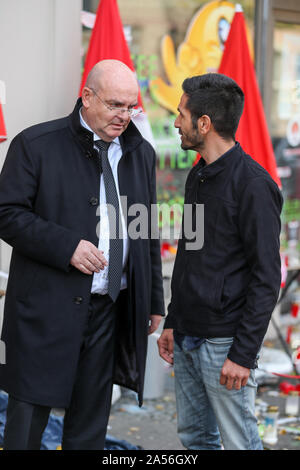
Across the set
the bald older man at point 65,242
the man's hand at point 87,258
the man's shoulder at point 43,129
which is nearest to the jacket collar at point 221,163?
the bald older man at point 65,242

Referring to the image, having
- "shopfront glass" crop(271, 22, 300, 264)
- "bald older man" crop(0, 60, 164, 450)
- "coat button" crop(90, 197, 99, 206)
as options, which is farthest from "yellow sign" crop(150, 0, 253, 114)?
"coat button" crop(90, 197, 99, 206)

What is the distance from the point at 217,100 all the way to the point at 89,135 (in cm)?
57

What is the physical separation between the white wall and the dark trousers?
130 cm

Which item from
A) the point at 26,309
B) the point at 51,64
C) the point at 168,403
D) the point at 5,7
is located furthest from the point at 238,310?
the point at 168,403

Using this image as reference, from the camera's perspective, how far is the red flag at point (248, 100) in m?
4.64

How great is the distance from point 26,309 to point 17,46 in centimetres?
162

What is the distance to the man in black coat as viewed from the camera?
106 inches

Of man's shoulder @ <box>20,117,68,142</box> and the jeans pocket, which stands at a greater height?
man's shoulder @ <box>20,117,68,142</box>

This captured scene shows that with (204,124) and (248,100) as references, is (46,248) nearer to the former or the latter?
(204,124)

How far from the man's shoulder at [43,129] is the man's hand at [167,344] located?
1031 mm

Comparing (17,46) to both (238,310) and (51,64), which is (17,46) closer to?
(51,64)

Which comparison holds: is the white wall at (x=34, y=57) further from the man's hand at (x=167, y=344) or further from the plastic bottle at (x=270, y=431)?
the plastic bottle at (x=270, y=431)

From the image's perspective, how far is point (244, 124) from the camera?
4.69 metres

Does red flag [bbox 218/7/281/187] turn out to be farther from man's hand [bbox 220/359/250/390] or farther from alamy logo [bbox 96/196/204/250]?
man's hand [bbox 220/359/250/390]
